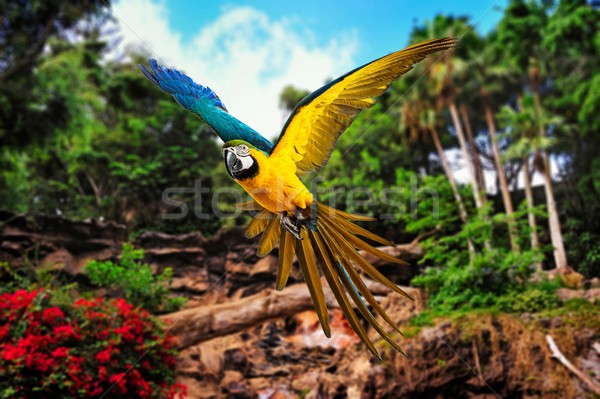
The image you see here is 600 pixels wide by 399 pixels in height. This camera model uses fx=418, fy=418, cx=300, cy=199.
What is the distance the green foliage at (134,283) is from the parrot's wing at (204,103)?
5030mm

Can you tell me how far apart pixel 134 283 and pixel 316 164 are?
542cm

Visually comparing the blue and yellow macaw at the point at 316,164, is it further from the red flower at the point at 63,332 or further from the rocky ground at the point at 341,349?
the red flower at the point at 63,332

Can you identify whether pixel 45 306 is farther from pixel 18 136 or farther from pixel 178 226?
pixel 178 226

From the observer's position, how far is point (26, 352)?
397cm

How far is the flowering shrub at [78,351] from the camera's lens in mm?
3922

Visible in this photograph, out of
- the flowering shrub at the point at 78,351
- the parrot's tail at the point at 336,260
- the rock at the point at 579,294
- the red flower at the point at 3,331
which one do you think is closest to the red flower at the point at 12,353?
the flowering shrub at the point at 78,351

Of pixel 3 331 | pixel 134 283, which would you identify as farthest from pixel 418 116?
pixel 3 331

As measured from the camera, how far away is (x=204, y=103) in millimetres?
1221

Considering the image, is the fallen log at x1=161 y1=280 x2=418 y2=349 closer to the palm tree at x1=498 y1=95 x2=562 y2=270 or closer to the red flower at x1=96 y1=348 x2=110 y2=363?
the red flower at x1=96 y1=348 x2=110 y2=363

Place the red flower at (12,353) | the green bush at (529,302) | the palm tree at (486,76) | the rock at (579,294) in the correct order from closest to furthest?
the red flower at (12,353), the green bush at (529,302), the rock at (579,294), the palm tree at (486,76)

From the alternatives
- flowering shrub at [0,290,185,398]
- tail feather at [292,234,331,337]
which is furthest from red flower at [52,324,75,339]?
tail feather at [292,234,331,337]

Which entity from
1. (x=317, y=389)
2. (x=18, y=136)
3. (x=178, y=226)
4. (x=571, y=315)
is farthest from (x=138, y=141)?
(x=571, y=315)

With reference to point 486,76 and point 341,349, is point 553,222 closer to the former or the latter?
point 486,76

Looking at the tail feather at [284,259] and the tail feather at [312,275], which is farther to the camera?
the tail feather at [284,259]
